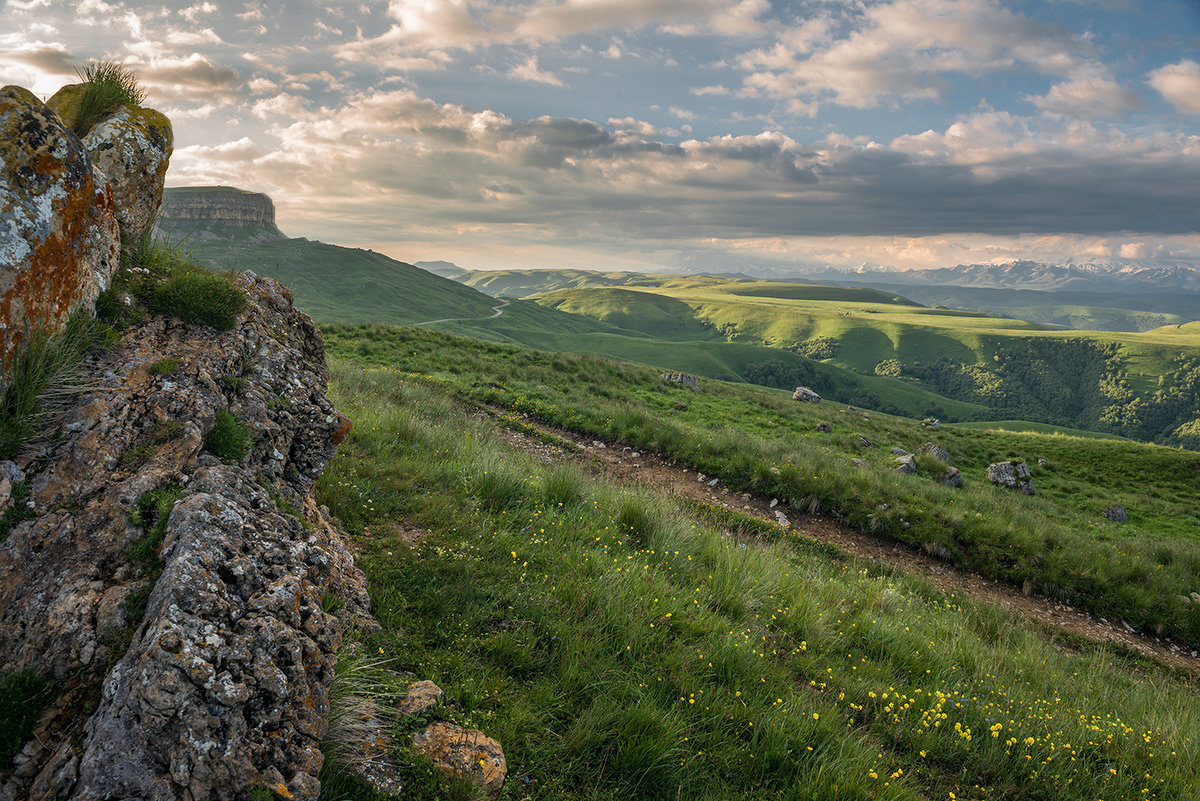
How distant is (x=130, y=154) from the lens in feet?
19.5

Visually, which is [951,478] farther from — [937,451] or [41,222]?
[41,222]

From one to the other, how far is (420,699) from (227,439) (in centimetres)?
292

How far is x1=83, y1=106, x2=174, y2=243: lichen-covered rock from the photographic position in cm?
579

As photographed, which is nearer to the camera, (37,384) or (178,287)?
(37,384)

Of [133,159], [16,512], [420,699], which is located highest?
[133,159]

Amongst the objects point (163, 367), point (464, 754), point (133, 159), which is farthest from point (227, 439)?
point (133, 159)

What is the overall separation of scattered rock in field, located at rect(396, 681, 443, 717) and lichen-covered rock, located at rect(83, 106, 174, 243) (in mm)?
5916

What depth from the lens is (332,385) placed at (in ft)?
42.4

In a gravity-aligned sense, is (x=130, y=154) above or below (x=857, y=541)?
above

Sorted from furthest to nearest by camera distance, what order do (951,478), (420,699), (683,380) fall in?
1. (683,380)
2. (951,478)
3. (420,699)

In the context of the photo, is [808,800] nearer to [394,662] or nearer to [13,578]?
[394,662]

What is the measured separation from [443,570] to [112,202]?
205 inches

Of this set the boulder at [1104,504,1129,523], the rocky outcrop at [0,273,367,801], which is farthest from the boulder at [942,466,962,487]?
the rocky outcrop at [0,273,367,801]

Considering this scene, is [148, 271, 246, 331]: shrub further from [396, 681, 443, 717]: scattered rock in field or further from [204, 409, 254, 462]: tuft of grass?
[396, 681, 443, 717]: scattered rock in field
